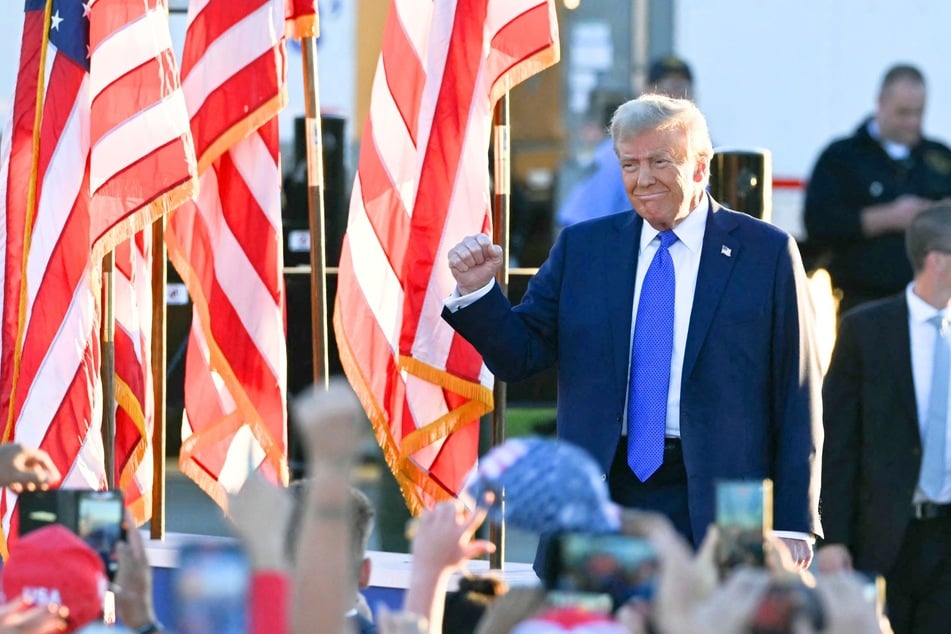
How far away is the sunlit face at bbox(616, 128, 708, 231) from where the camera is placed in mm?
4984

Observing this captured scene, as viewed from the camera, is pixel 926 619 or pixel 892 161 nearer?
pixel 926 619

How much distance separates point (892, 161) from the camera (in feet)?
30.0

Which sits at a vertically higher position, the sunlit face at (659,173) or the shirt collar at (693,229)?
the sunlit face at (659,173)

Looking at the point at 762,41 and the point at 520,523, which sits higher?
the point at 762,41

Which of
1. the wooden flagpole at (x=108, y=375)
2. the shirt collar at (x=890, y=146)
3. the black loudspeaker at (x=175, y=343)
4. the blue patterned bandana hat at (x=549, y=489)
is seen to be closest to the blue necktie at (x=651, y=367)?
the blue patterned bandana hat at (x=549, y=489)

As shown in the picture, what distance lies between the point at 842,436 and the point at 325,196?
12.8ft

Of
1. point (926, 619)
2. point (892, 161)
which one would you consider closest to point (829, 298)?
point (892, 161)

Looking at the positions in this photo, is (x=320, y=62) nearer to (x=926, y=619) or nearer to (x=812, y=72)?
(x=812, y=72)

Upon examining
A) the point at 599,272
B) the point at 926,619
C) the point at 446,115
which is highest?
the point at 446,115

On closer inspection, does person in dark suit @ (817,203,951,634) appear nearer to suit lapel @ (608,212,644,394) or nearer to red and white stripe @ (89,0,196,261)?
suit lapel @ (608,212,644,394)

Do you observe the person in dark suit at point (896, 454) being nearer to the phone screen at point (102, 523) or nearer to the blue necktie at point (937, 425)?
the blue necktie at point (937, 425)

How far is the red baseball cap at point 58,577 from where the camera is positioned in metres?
3.36

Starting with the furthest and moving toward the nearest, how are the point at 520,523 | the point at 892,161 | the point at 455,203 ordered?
the point at 892,161, the point at 455,203, the point at 520,523

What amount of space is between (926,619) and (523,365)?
2.13 metres
